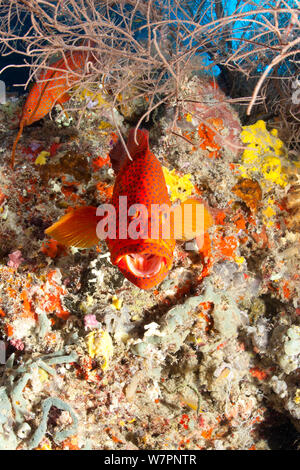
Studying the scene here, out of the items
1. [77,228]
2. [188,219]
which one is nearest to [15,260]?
[77,228]

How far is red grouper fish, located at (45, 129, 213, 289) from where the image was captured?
2.52 metres

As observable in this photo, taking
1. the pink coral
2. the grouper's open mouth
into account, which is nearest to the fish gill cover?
the pink coral

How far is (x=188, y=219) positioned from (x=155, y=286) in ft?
3.38

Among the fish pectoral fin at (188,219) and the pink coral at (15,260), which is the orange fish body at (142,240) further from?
the pink coral at (15,260)

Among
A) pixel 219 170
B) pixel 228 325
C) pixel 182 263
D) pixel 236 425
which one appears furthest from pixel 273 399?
pixel 219 170

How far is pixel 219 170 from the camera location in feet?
13.8

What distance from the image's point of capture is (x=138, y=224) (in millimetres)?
2537

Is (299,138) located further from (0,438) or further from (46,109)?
(0,438)

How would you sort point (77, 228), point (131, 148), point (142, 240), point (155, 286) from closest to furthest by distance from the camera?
point (142, 240) < point (77, 228) < point (131, 148) < point (155, 286)

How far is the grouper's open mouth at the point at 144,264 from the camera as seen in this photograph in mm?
2592

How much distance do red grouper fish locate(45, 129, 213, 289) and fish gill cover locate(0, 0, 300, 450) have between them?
0.09 m

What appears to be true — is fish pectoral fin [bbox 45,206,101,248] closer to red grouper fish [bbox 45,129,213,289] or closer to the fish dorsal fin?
red grouper fish [bbox 45,129,213,289]

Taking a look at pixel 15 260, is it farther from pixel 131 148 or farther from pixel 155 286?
pixel 131 148

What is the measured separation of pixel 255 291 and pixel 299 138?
89.1 inches
